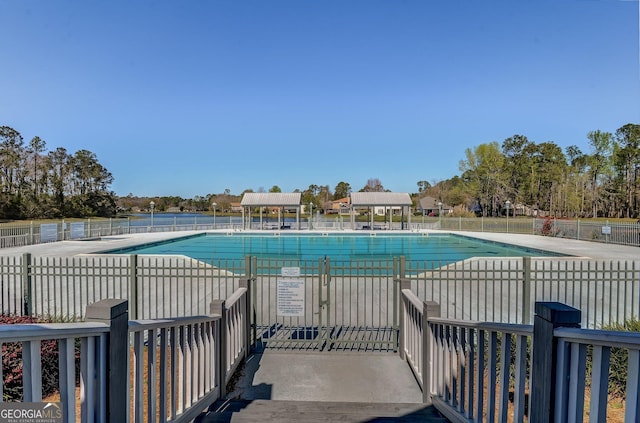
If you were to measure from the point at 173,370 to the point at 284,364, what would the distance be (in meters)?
2.33

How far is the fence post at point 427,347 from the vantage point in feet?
11.9

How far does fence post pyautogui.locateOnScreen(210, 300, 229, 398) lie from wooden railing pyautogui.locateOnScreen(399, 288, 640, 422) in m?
2.19

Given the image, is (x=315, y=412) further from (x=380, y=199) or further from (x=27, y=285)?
(x=380, y=199)

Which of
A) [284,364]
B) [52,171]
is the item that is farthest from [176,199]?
[284,364]

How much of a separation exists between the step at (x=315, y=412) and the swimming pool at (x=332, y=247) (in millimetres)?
12561

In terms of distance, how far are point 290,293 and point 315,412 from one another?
2.13m

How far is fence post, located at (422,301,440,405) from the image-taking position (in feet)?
11.9

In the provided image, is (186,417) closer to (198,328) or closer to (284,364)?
(198,328)

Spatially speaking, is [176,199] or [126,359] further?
[176,199]

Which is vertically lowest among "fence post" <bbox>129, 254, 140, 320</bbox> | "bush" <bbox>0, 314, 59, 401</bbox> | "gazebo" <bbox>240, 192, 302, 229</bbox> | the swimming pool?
the swimming pool

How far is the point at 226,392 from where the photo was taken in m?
3.88

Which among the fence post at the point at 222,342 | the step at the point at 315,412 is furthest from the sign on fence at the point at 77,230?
the step at the point at 315,412

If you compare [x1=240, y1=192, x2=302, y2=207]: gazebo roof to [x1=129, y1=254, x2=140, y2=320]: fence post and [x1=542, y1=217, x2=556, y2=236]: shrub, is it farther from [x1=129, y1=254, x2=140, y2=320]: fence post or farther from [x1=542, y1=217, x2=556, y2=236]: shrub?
[x1=129, y1=254, x2=140, y2=320]: fence post

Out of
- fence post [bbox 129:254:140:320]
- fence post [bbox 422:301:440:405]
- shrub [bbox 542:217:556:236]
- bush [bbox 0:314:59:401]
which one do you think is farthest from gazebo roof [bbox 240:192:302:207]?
fence post [bbox 422:301:440:405]
